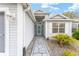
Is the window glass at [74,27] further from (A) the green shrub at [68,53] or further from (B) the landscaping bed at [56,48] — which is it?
(A) the green shrub at [68,53]

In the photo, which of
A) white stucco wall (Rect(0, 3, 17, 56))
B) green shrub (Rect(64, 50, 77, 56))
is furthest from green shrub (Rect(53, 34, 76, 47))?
white stucco wall (Rect(0, 3, 17, 56))

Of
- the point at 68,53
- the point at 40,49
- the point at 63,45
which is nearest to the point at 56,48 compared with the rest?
the point at 63,45

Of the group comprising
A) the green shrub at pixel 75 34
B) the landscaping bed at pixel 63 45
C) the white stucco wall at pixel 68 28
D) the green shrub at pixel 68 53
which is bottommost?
the green shrub at pixel 68 53

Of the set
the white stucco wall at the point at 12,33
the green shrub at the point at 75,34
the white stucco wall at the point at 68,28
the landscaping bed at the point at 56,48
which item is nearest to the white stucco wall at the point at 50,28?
the white stucco wall at the point at 68,28

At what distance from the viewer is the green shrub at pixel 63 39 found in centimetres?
366

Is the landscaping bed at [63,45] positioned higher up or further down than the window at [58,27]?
further down

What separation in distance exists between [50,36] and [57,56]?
1.89ft

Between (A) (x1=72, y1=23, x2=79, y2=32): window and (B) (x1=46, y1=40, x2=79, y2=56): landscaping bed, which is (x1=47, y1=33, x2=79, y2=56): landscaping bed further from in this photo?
(A) (x1=72, y1=23, x2=79, y2=32): window

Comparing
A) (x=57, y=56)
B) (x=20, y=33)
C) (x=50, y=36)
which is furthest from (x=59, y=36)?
(x=20, y=33)

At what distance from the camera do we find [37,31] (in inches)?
154

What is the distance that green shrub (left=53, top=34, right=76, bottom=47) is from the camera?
3.66m

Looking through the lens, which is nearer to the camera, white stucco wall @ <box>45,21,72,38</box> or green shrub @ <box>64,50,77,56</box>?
white stucco wall @ <box>45,21,72,38</box>

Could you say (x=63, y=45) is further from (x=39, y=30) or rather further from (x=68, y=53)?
(x=39, y=30)

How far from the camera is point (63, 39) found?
144 inches
